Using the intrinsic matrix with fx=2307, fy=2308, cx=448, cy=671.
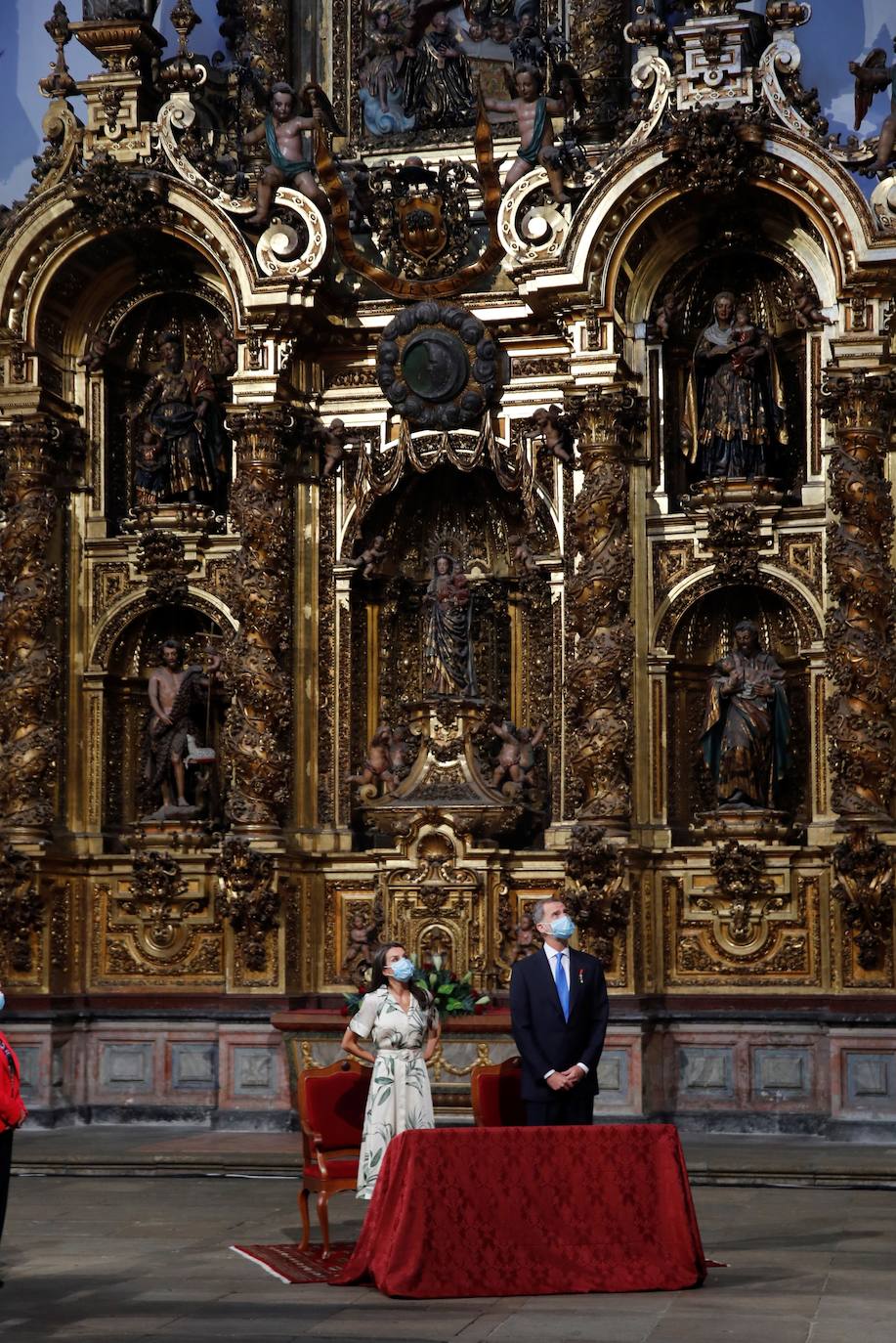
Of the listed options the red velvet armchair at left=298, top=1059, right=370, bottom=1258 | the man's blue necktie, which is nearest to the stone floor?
the red velvet armchair at left=298, top=1059, right=370, bottom=1258

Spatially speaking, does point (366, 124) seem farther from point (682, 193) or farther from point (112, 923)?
point (112, 923)

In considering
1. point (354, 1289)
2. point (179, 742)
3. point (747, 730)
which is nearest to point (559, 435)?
point (747, 730)

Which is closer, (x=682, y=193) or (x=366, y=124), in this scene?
(x=682, y=193)

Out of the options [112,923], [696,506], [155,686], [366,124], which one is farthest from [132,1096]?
[366,124]

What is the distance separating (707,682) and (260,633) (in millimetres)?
4363

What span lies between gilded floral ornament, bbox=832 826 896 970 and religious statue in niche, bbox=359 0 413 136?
871 centimetres

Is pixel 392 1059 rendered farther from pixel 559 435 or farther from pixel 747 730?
pixel 559 435

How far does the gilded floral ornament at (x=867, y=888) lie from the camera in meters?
20.4

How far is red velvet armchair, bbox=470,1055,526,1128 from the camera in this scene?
1492 cm

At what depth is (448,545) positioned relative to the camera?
2347cm

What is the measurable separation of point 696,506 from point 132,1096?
7.94 meters

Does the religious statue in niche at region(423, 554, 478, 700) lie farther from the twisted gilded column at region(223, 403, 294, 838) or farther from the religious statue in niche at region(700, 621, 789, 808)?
the religious statue in niche at region(700, 621, 789, 808)

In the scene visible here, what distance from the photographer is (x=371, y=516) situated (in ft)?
76.1

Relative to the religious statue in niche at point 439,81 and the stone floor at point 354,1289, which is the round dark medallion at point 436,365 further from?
A: the stone floor at point 354,1289
